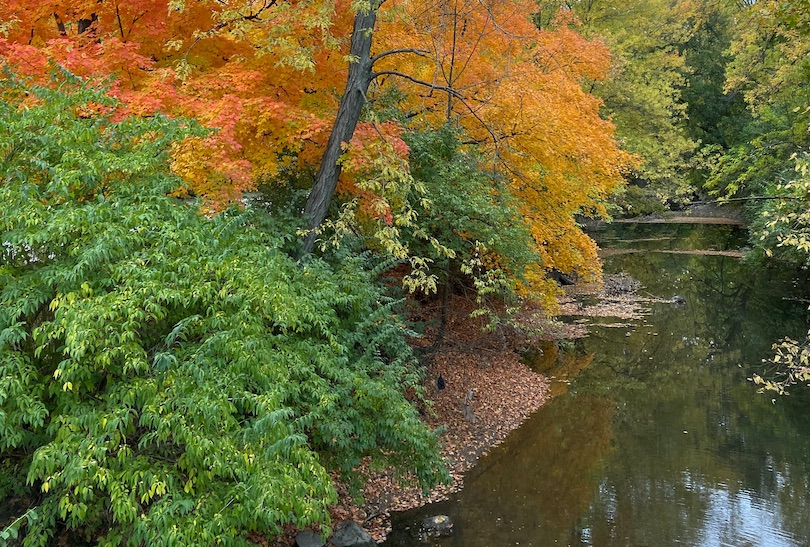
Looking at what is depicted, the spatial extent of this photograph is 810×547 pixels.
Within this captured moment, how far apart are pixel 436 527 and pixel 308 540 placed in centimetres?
198

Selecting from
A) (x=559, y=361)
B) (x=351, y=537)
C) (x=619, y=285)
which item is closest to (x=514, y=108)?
(x=559, y=361)

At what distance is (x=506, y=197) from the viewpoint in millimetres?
12586

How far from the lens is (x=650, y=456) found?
11.6 m

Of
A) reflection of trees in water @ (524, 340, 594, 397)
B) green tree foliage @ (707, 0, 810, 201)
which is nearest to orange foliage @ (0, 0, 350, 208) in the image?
green tree foliage @ (707, 0, 810, 201)

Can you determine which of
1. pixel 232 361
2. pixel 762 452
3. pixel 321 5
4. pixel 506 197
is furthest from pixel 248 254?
pixel 762 452

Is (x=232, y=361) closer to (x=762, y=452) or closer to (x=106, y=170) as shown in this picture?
(x=106, y=170)

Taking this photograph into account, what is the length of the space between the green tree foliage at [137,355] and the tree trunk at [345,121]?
361cm

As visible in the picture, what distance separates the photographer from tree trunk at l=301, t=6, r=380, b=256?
1059 cm

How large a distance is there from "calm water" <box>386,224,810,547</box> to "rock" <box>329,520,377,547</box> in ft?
1.77

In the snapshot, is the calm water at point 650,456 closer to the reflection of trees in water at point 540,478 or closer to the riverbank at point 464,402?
the reflection of trees in water at point 540,478

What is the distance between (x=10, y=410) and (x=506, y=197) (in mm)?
9488

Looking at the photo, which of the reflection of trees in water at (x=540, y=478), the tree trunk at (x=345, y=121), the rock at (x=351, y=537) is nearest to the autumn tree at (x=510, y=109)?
the tree trunk at (x=345, y=121)

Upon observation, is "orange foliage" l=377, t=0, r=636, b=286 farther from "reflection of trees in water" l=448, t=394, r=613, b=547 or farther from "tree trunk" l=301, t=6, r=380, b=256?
"reflection of trees in water" l=448, t=394, r=613, b=547

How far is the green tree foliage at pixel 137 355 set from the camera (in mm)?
4914
